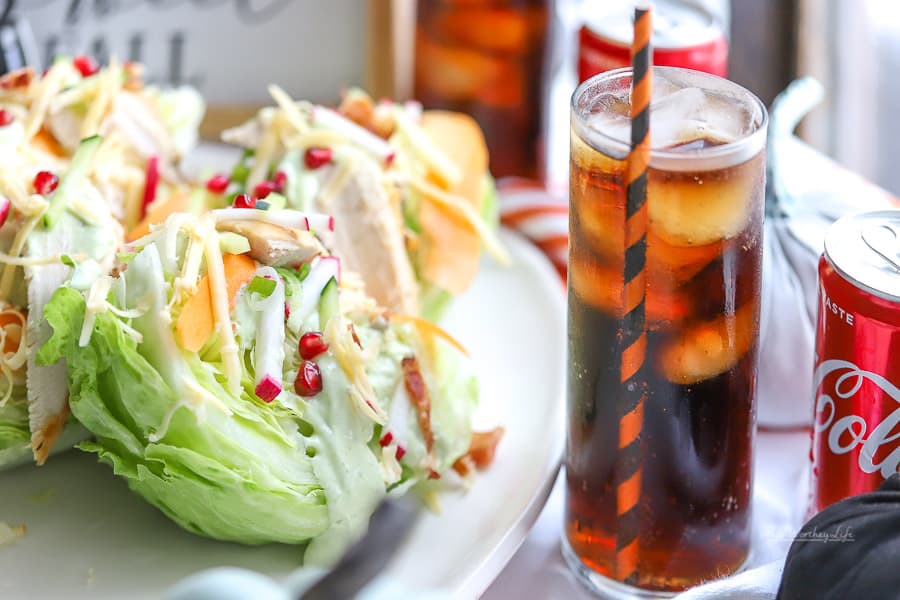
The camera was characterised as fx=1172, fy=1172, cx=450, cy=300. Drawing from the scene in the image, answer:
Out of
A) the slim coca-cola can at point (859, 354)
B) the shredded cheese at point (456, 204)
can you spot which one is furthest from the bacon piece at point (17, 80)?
the slim coca-cola can at point (859, 354)

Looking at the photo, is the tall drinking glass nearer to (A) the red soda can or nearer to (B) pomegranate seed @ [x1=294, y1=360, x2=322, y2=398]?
(B) pomegranate seed @ [x1=294, y1=360, x2=322, y2=398]

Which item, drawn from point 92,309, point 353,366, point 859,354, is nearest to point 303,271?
point 353,366

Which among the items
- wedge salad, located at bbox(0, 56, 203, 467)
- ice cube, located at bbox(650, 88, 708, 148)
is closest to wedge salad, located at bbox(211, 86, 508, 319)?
wedge salad, located at bbox(0, 56, 203, 467)

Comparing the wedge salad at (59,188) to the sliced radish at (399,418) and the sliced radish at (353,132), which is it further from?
the sliced radish at (399,418)

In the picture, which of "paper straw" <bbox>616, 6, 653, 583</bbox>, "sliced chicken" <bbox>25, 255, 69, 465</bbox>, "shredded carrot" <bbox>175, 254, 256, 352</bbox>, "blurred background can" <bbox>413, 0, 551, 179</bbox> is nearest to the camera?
"paper straw" <bbox>616, 6, 653, 583</bbox>

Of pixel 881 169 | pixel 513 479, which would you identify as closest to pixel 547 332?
pixel 513 479

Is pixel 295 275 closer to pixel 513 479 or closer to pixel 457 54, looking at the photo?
pixel 513 479
